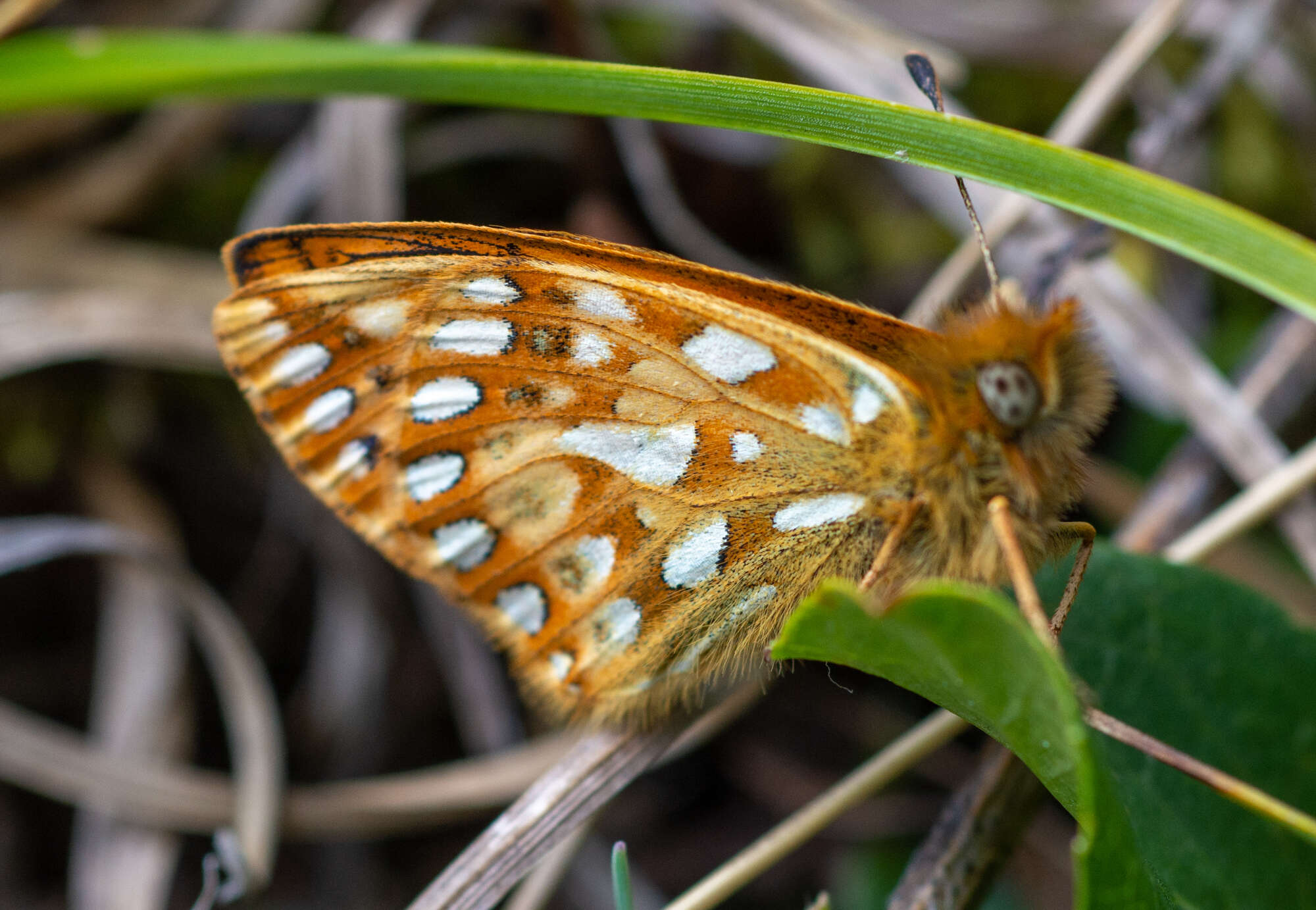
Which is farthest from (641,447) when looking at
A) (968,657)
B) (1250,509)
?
(1250,509)

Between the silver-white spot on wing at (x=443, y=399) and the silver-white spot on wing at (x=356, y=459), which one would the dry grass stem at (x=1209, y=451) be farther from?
the silver-white spot on wing at (x=356, y=459)

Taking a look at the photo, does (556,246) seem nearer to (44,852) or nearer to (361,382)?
(361,382)

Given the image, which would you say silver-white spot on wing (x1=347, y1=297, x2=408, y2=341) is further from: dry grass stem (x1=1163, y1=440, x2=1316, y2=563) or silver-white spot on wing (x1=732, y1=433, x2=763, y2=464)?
dry grass stem (x1=1163, y1=440, x2=1316, y2=563)

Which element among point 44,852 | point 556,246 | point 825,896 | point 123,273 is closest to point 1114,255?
point 556,246

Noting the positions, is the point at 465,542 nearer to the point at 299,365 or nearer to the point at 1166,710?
the point at 299,365

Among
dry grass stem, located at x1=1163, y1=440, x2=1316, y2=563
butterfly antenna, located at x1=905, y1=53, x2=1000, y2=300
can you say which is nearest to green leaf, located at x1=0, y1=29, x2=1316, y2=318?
butterfly antenna, located at x1=905, y1=53, x2=1000, y2=300

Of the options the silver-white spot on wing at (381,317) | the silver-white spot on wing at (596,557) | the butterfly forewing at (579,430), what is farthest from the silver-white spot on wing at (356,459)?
the silver-white spot on wing at (596,557)
